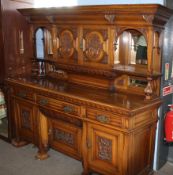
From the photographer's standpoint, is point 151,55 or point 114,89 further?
point 114,89

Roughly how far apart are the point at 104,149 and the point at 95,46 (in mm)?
1017

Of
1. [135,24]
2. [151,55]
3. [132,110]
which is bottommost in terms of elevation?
[132,110]

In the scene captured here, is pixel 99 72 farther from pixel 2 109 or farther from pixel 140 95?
pixel 2 109

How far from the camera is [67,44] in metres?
2.88

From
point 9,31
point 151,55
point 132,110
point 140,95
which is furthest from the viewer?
point 9,31

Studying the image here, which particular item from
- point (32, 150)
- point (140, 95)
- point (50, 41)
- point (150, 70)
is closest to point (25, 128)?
point (32, 150)

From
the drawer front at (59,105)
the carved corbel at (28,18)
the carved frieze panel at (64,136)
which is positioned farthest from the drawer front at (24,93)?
the carved corbel at (28,18)

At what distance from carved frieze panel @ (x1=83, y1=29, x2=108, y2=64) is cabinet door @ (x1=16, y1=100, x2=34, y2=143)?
2.96 feet

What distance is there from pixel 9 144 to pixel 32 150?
37cm

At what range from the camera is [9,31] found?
311 centimetres

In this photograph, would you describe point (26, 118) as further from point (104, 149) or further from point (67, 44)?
point (104, 149)

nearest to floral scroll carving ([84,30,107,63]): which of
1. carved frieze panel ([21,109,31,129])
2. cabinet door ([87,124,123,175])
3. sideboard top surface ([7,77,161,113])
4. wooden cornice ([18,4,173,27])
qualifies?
wooden cornice ([18,4,173,27])

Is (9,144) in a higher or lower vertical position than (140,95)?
lower

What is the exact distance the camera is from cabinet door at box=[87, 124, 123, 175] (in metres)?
2.24
